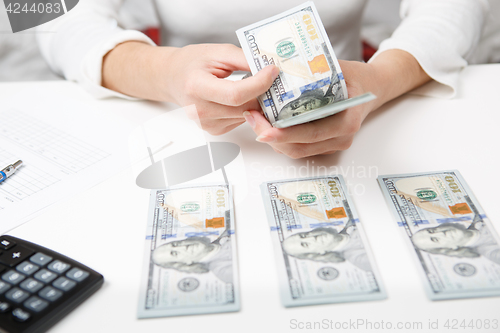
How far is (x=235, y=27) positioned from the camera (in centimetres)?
121

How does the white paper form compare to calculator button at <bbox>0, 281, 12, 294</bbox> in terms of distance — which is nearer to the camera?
calculator button at <bbox>0, 281, 12, 294</bbox>

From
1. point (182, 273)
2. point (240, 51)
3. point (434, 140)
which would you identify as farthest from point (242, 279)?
point (434, 140)

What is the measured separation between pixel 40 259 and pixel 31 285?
0.05m

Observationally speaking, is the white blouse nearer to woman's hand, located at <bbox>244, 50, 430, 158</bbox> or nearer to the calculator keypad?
woman's hand, located at <bbox>244, 50, 430, 158</bbox>

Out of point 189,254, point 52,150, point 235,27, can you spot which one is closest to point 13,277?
point 189,254

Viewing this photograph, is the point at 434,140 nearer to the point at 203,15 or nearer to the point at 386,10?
the point at 203,15

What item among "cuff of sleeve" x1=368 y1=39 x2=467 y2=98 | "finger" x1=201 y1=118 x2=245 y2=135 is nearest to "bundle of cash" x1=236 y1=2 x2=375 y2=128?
"finger" x1=201 y1=118 x2=245 y2=135

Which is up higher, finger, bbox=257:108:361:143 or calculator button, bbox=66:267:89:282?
finger, bbox=257:108:361:143

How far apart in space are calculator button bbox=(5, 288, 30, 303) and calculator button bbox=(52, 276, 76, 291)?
0.04 meters

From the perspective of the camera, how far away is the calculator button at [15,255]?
0.58 meters

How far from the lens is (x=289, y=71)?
2.27 ft

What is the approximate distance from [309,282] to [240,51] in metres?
0.44

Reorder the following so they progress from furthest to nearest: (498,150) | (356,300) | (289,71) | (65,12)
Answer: (65,12) → (498,150) → (289,71) → (356,300)

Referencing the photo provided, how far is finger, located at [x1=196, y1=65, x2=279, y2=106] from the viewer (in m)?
0.66
